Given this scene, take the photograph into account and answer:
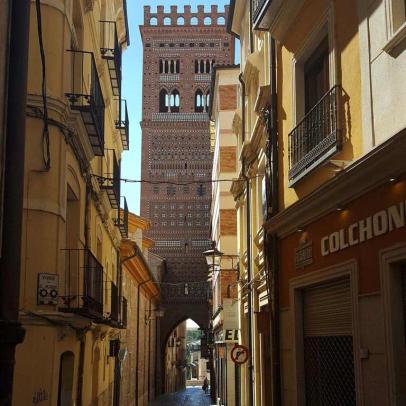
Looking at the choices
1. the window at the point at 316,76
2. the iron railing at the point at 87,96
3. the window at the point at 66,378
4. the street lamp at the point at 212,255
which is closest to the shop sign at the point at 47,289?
the window at the point at 66,378

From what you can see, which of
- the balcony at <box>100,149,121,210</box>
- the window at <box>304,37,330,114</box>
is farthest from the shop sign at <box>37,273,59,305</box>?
the balcony at <box>100,149,121,210</box>

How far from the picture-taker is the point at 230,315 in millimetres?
20531

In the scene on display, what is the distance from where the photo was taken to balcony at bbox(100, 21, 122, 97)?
16406 mm

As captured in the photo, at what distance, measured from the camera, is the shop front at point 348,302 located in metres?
6.62

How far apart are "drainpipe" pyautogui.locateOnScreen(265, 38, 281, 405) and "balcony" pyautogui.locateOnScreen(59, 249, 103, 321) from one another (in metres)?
2.75

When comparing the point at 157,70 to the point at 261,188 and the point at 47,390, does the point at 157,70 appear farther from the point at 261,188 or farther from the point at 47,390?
the point at 47,390

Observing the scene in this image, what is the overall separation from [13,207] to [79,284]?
6900 mm

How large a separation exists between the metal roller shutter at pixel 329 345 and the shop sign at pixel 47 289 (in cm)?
330

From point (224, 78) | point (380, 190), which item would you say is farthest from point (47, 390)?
point (224, 78)

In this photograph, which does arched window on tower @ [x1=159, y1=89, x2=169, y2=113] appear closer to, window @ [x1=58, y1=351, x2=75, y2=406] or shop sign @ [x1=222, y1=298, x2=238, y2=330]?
shop sign @ [x1=222, y1=298, x2=238, y2=330]

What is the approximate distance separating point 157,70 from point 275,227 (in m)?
60.0

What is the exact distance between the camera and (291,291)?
34.2 feet

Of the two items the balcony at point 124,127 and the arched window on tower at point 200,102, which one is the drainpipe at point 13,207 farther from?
the arched window on tower at point 200,102

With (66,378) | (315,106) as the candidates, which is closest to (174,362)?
(66,378)
